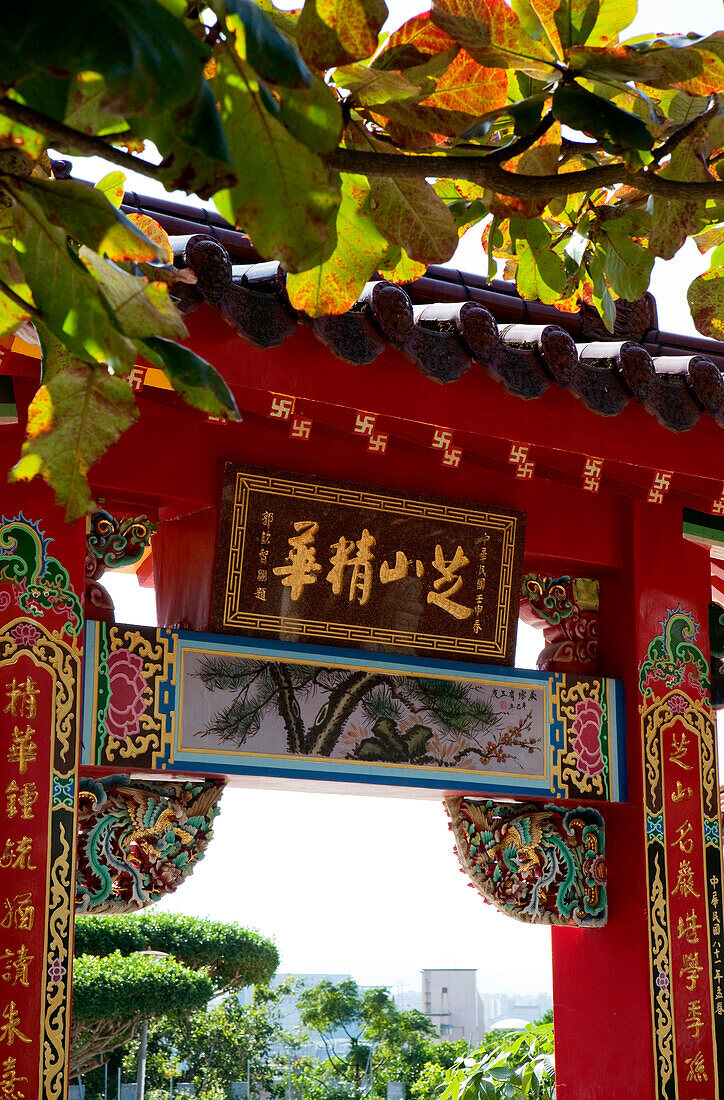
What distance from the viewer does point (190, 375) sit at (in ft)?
3.00

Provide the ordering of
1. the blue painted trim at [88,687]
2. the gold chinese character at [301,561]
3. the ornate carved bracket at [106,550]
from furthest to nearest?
the gold chinese character at [301,561], the ornate carved bracket at [106,550], the blue painted trim at [88,687]

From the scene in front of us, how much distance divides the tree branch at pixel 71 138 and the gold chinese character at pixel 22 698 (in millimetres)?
2591

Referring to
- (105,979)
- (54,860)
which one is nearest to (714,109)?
(54,860)

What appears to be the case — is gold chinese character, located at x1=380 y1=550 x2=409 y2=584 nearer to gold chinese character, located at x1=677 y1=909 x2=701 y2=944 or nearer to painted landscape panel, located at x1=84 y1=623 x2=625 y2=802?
painted landscape panel, located at x1=84 y1=623 x2=625 y2=802

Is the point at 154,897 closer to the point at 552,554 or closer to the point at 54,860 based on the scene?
the point at 54,860

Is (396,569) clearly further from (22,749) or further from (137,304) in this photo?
(137,304)

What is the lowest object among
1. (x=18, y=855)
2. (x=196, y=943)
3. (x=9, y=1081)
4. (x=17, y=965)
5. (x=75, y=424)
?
(x=196, y=943)

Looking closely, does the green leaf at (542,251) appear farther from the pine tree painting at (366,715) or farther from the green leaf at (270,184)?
the pine tree painting at (366,715)

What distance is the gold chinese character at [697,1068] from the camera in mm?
4113

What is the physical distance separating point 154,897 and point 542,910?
4.47 feet

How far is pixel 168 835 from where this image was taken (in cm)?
373

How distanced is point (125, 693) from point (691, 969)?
2.07 meters

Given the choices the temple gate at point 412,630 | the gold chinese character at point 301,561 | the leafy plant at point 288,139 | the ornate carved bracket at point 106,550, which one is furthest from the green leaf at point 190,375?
the gold chinese character at point 301,561

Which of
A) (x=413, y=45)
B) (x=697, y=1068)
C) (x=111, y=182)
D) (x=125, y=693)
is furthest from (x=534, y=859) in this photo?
(x=413, y=45)
